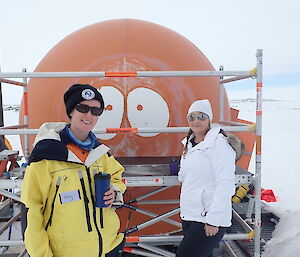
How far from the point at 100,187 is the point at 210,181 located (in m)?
1.03

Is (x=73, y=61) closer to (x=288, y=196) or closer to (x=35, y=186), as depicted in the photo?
(x=35, y=186)

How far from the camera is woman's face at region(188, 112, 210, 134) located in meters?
2.66

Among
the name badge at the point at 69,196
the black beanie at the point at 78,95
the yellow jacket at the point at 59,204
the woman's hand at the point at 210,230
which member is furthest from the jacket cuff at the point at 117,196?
the woman's hand at the point at 210,230

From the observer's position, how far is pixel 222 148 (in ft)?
8.25

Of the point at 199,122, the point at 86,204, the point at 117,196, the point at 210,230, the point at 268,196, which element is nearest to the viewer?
the point at 86,204

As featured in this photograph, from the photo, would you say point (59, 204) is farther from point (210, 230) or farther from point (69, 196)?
point (210, 230)

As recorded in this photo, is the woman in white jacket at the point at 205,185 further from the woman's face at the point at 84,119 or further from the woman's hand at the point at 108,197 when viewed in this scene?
the woman's face at the point at 84,119

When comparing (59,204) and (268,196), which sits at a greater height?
(59,204)

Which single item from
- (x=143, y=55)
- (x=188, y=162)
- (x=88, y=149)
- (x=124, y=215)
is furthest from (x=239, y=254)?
(x=88, y=149)

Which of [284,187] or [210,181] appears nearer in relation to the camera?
[210,181]

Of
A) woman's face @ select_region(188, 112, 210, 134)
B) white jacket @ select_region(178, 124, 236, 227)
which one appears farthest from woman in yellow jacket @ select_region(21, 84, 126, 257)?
woman's face @ select_region(188, 112, 210, 134)

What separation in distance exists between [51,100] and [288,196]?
541 cm

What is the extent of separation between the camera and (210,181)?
2.55 metres

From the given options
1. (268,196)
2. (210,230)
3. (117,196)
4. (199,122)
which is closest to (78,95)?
(117,196)
